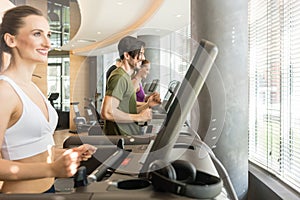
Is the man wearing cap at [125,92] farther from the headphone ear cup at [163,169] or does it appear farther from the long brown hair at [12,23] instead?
the headphone ear cup at [163,169]

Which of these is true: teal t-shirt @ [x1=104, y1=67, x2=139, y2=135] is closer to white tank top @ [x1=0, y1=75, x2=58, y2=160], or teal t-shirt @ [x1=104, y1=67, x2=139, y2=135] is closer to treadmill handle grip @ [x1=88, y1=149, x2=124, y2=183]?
treadmill handle grip @ [x1=88, y1=149, x2=124, y2=183]

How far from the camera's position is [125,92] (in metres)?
2.10

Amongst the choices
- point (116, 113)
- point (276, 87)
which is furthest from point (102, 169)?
point (276, 87)

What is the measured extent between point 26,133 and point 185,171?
550 millimetres

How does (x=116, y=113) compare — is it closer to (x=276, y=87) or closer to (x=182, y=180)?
(x=182, y=180)

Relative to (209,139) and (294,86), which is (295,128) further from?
(209,139)

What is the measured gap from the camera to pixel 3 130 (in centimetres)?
101

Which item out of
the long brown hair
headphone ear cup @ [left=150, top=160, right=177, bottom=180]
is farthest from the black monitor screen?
the long brown hair

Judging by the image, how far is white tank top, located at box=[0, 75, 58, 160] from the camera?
108 cm

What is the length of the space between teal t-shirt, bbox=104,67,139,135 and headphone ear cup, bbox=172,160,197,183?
1136 mm

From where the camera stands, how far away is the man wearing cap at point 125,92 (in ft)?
6.57

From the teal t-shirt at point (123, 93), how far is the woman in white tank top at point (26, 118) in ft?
2.60

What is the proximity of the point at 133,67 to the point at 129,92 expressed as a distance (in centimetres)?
16

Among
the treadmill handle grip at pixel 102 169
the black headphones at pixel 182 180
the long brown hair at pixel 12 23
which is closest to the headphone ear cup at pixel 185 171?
the black headphones at pixel 182 180
